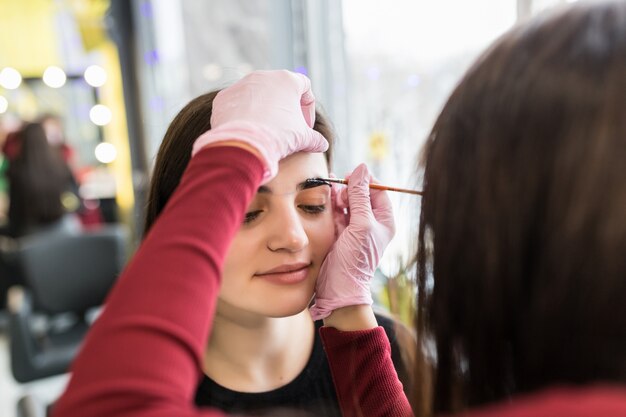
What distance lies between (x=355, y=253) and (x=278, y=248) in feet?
0.37

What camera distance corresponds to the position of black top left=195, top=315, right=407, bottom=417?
0.83 meters

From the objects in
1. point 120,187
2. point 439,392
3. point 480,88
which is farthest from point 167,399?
point 120,187

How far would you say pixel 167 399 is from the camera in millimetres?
431

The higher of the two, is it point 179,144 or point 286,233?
point 179,144

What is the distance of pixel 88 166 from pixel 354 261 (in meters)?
4.40

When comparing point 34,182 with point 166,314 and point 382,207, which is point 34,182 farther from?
point 166,314

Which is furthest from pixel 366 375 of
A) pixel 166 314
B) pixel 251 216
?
pixel 166 314

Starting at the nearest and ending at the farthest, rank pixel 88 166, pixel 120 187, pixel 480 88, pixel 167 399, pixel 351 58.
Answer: pixel 167 399 < pixel 480 88 < pixel 351 58 < pixel 120 187 < pixel 88 166

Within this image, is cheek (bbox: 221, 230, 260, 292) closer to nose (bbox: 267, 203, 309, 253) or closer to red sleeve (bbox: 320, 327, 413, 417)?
nose (bbox: 267, 203, 309, 253)

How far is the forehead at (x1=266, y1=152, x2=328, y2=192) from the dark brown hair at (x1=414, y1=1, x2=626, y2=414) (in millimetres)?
230

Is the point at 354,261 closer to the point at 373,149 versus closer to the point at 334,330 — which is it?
the point at 334,330

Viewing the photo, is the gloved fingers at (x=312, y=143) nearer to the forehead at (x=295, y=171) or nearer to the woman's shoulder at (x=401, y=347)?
the forehead at (x=295, y=171)

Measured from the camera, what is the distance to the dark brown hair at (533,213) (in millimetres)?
462

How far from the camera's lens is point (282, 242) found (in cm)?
73
